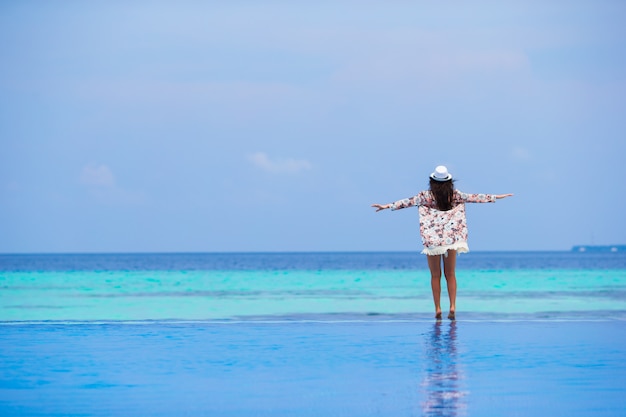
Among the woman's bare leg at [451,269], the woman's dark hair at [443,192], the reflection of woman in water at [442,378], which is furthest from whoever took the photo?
the woman's bare leg at [451,269]

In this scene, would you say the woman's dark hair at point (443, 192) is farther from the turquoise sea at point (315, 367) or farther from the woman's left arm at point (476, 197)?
the turquoise sea at point (315, 367)

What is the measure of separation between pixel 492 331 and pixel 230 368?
3823 mm

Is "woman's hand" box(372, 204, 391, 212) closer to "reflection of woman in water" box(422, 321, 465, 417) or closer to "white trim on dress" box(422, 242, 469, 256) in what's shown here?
"white trim on dress" box(422, 242, 469, 256)

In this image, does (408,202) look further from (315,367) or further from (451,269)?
(315,367)

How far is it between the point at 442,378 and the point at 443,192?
4859 mm

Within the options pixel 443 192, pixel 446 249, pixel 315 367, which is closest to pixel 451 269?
pixel 446 249

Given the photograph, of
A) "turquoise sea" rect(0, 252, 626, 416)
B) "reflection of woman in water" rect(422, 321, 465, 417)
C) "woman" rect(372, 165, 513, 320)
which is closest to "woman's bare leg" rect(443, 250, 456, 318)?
"woman" rect(372, 165, 513, 320)

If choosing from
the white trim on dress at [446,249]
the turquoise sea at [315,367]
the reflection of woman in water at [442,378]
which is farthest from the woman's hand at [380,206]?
the reflection of woman in water at [442,378]

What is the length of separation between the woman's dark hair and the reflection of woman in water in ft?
6.66

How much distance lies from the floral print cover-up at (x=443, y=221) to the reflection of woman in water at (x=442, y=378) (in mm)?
1773

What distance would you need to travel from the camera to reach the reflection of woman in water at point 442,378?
557 cm

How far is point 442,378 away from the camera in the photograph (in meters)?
6.74

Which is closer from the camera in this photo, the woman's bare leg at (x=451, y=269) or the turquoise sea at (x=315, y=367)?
the turquoise sea at (x=315, y=367)

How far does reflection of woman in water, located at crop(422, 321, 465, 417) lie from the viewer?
219 inches
